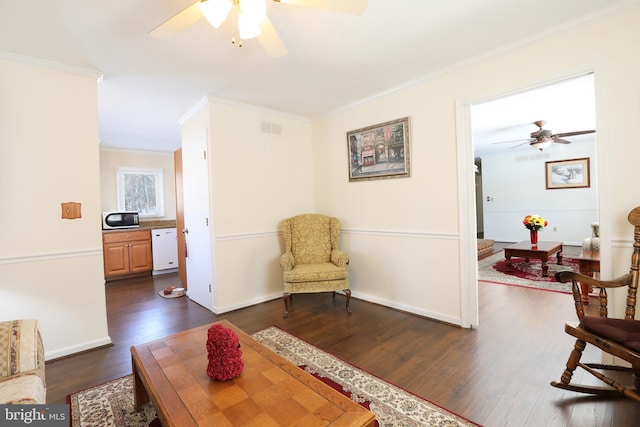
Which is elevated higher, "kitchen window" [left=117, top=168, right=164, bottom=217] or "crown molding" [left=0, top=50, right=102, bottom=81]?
"crown molding" [left=0, top=50, right=102, bottom=81]

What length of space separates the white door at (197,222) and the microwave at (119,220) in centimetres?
203

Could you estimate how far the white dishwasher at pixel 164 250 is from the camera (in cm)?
536

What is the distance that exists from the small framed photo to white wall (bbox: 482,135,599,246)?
0.08 metres

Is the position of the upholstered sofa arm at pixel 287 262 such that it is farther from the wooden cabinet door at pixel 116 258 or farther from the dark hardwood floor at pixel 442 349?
the wooden cabinet door at pixel 116 258

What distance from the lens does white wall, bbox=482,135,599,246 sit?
6.48 meters

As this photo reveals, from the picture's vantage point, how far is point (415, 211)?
10.2ft

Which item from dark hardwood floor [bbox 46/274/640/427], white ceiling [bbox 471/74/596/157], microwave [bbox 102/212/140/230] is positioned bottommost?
dark hardwood floor [bbox 46/274/640/427]

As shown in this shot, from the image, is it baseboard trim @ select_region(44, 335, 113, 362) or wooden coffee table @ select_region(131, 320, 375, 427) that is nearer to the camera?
wooden coffee table @ select_region(131, 320, 375, 427)

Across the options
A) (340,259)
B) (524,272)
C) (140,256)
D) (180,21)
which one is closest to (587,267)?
(524,272)

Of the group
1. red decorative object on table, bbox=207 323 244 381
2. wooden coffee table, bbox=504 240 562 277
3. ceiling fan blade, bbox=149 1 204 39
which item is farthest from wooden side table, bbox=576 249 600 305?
ceiling fan blade, bbox=149 1 204 39

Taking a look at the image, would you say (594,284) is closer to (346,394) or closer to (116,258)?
(346,394)

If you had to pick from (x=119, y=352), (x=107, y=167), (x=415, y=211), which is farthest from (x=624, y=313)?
(x=107, y=167)

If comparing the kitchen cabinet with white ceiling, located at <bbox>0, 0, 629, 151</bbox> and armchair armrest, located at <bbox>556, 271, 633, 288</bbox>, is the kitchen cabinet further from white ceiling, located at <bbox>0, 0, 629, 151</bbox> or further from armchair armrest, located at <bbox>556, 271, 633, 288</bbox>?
armchair armrest, located at <bbox>556, 271, 633, 288</bbox>

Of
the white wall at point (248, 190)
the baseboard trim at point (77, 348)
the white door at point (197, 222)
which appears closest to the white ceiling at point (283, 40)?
the white wall at point (248, 190)
